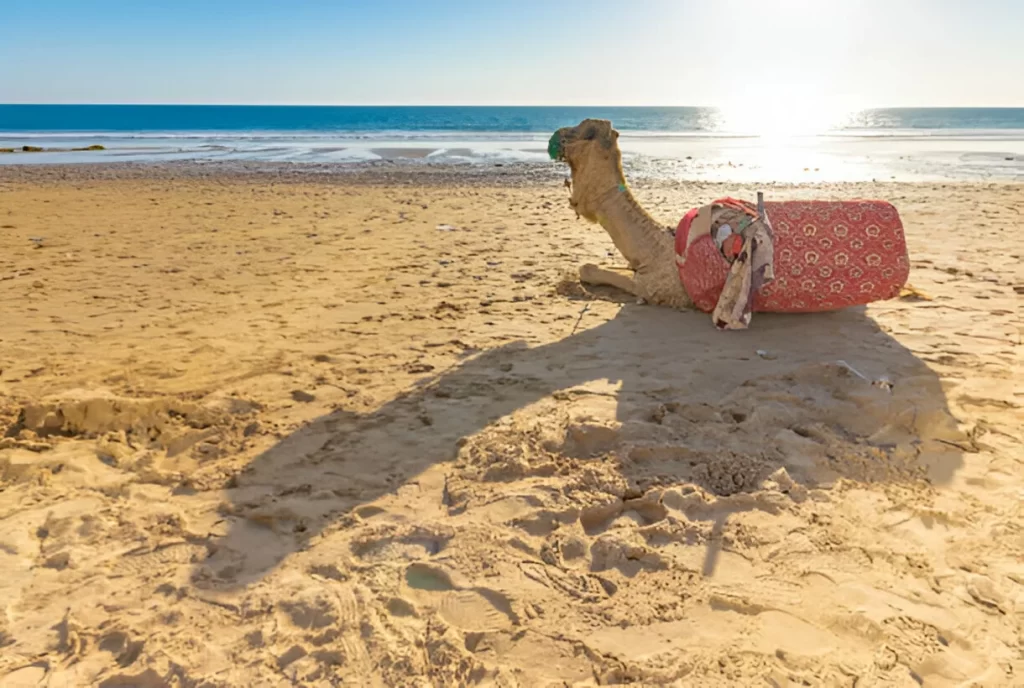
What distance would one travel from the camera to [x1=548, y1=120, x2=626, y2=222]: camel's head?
5.87m

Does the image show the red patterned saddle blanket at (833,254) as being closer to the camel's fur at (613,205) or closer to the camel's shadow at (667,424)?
the camel's shadow at (667,424)

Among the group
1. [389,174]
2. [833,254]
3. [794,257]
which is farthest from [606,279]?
[389,174]

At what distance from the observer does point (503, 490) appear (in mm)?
3027

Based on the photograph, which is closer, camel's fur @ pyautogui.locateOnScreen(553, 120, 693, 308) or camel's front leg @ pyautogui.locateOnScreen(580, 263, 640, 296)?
camel's fur @ pyautogui.locateOnScreen(553, 120, 693, 308)

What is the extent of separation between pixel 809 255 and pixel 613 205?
172 centimetres

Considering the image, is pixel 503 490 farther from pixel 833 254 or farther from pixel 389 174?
pixel 389 174

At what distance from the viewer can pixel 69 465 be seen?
3.19 m

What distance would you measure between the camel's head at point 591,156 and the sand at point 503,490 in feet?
2.89

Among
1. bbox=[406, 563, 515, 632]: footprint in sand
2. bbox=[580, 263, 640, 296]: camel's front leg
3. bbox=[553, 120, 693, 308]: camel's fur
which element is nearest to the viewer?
bbox=[406, 563, 515, 632]: footprint in sand

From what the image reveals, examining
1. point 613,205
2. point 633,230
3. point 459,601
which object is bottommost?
point 459,601

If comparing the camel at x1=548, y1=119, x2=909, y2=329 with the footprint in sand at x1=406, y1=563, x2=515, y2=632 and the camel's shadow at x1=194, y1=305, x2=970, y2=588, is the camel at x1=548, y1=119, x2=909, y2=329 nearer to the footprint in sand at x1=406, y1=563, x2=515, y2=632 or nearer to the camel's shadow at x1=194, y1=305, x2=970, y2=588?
the camel's shadow at x1=194, y1=305, x2=970, y2=588

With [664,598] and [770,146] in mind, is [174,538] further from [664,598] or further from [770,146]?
[770,146]

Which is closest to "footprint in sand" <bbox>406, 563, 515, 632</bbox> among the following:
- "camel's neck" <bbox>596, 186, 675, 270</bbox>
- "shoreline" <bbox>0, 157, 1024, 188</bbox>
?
"camel's neck" <bbox>596, 186, 675, 270</bbox>

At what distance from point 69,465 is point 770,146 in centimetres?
3081
